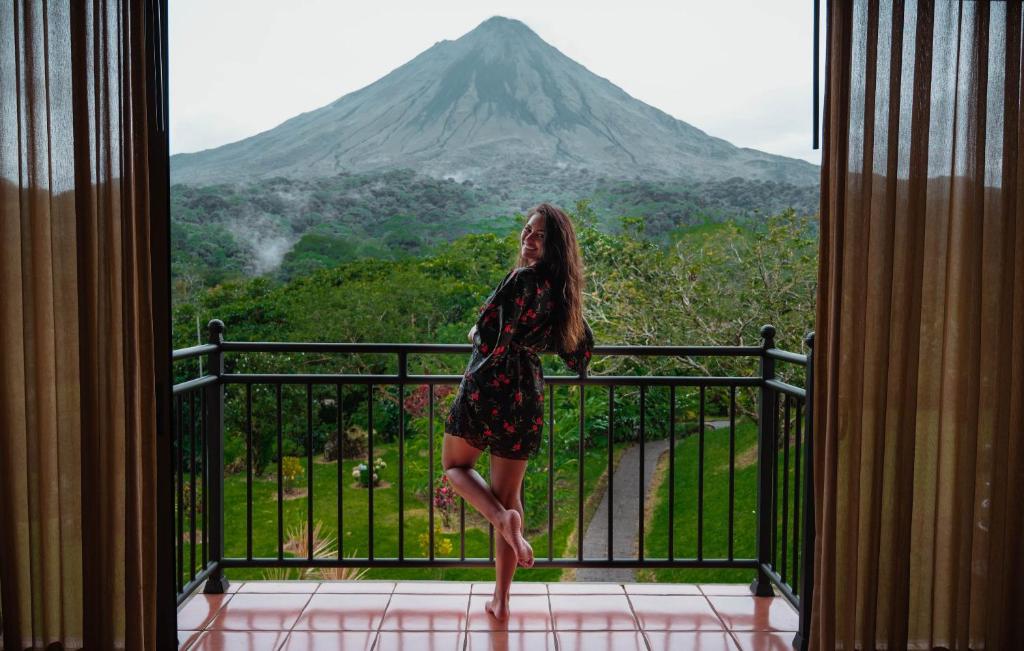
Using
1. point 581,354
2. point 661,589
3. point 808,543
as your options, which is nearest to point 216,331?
point 581,354

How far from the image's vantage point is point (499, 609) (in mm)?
2436

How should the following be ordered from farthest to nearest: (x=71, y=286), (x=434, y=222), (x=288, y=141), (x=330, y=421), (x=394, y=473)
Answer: (x=288, y=141) < (x=434, y=222) < (x=330, y=421) < (x=394, y=473) < (x=71, y=286)

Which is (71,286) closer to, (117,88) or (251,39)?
(117,88)

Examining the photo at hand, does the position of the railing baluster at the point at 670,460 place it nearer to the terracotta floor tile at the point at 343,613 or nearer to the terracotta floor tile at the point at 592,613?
the terracotta floor tile at the point at 592,613

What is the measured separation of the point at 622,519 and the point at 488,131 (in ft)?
16.5

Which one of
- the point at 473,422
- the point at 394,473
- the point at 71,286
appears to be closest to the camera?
the point at 71,286

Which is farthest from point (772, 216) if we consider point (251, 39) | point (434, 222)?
point (251, 39)

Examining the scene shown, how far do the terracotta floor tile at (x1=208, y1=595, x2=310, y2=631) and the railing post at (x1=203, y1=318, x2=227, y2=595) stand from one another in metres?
0.12

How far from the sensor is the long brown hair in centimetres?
230

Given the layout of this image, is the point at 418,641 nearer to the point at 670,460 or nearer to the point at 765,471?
the point at 670,460

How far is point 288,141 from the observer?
895 centimetres

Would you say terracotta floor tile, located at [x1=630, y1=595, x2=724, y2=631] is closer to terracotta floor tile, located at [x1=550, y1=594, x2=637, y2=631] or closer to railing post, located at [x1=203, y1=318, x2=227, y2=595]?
terracotta floor tile, located at [x1=550, y1=594, x2=637, y2=631]

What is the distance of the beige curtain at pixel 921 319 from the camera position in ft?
5.86

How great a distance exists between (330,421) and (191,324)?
71.0 inches
